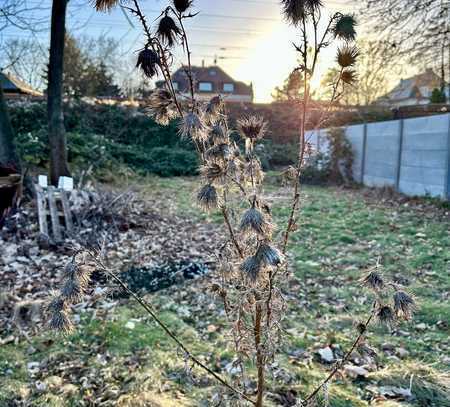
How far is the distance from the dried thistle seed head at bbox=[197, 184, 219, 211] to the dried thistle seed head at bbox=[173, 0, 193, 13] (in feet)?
1.63

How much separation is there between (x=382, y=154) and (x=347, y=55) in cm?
835

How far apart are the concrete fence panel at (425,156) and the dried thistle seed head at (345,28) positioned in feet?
21.3

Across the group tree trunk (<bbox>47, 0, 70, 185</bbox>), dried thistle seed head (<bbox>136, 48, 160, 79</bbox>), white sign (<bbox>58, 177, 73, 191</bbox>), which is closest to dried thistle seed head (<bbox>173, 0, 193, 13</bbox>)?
dried thistle seed head (<bbox>136, 48, 160, 79</bbox>)

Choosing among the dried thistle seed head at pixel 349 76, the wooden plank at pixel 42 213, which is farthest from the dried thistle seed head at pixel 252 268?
the wooden plank at pixel 42 213

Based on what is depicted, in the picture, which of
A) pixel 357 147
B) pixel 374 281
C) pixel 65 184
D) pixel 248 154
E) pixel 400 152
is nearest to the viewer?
pixel 374 281

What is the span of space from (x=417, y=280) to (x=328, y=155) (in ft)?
24.9

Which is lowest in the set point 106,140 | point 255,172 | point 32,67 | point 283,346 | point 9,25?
point 283,346

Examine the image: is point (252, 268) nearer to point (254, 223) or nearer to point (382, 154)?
point (254, 223)

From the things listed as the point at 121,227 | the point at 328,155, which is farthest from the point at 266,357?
the point at 328,155

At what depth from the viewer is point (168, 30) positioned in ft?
3.51

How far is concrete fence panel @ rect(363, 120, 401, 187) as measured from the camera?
8148mm

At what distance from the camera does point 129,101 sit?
13859 millimetres

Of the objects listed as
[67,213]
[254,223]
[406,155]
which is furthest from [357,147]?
[254,223]

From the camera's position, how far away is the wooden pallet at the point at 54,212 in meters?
4.38
